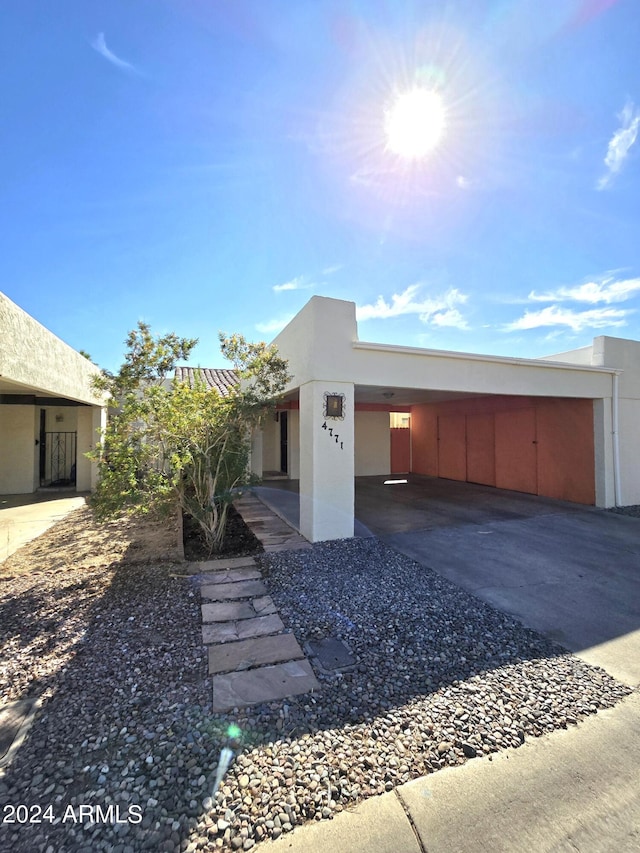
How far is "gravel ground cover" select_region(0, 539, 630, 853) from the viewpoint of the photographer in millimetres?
2133

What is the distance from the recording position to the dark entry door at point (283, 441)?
17.5m

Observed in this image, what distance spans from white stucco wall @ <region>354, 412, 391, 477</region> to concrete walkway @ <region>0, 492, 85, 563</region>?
1086 centimetres

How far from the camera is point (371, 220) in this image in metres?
8.85

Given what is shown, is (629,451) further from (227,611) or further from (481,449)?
(227,611)

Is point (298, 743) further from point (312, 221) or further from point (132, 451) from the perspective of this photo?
point (312, 221)

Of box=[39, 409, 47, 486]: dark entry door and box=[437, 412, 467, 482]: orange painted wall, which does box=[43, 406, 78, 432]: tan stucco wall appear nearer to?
box=[39, 409, 47, 486]: dark entry door

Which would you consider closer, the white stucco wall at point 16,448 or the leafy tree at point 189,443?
the leafy tree at point 189,443

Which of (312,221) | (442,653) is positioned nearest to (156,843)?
(442,653)

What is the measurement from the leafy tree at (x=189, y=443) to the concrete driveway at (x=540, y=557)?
11.7 feet

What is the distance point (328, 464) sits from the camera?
7312 mm

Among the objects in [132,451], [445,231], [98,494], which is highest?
[445,231]

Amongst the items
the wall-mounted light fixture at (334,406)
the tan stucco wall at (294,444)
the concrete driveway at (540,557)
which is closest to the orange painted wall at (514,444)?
the concrete driveway at (540,557)

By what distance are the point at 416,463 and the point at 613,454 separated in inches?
360

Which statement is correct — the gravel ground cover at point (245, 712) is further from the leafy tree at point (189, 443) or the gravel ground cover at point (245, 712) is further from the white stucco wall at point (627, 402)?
the white stucco wall at point (627, 402)
